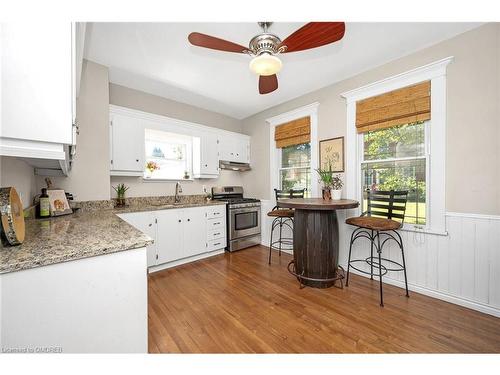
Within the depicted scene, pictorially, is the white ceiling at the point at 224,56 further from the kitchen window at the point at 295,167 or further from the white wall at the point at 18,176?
the white wall at the point at 18,176

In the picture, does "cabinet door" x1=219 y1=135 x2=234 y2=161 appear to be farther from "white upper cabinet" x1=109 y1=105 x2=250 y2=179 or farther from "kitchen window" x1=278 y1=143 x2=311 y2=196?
"kitchen window" x1=278 y1=143 x2=311 y2=196

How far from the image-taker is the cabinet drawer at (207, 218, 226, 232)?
330cm

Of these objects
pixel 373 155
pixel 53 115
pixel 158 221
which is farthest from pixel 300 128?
pixel 53 115

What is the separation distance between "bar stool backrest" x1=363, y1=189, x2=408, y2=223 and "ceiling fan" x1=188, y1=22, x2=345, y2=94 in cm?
168

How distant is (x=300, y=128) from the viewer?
3.34m

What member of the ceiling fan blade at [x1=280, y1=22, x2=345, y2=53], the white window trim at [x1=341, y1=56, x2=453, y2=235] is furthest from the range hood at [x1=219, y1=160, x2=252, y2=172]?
the white window trim at [x1=341, y1=56, x2=453, y2=235]

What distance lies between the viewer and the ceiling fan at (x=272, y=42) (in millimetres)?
1475

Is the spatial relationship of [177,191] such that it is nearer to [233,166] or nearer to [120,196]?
[120,196]

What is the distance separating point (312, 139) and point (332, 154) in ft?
1.40

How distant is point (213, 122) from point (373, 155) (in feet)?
9.47

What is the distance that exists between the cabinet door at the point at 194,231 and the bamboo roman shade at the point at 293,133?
183 centimetres

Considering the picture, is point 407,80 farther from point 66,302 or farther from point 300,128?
point 66,302

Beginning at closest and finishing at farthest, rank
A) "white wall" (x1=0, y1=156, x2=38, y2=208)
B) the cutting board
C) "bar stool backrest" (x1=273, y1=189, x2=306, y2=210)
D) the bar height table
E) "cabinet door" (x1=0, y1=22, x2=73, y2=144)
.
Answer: "cabinet door" (x1=0, y1=22, x2=73, y2=144) → the cutting board → "white wall" (x1=0, y1=156, x2=38, y2=208) → the bar height table → "bar stool backrest" (x1=273, y1=189, x2=306, y2=210)
